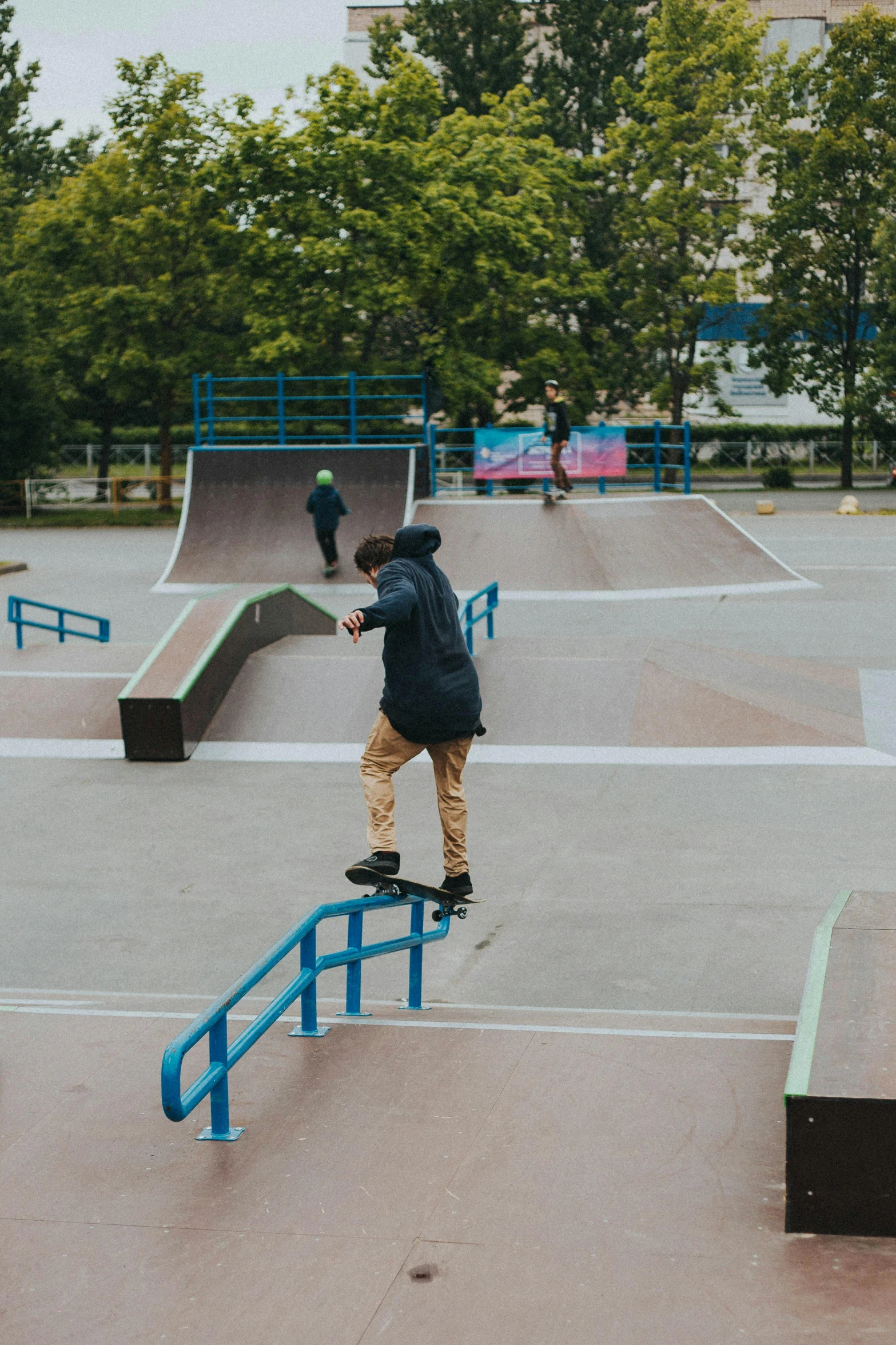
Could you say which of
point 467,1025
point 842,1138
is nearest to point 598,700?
point 467,1025

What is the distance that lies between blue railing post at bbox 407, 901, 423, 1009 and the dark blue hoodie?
2.96ft

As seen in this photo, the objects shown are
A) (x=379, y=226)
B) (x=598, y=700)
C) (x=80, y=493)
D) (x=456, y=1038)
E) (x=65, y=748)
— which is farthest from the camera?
(x=80, y=493)

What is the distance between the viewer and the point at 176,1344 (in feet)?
10.8

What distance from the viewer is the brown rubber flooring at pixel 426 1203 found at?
336 centimetres

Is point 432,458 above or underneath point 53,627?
above

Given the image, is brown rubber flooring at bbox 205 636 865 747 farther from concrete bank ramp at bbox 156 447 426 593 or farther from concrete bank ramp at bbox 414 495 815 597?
concrete bank ramp at bbox 156 447 426 593

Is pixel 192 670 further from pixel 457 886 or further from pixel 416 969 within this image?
pixel 416 969

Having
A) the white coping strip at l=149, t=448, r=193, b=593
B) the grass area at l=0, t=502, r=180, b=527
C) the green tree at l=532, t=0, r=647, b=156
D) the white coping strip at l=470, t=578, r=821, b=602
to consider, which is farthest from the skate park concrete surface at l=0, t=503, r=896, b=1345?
the green tree at l=532, t=0, r=647, b=156

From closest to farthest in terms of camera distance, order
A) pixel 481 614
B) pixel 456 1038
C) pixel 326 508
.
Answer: pixel 456 1038 < pixel 481 614 < pixel 326 508

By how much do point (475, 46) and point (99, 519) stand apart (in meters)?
22.2

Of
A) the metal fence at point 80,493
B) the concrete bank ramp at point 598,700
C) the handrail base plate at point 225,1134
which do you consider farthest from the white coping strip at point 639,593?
the metal fence at point 80,493

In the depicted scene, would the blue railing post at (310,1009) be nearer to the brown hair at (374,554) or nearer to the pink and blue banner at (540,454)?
the brown hair at (374,554)

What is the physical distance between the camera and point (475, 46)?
1832 inches

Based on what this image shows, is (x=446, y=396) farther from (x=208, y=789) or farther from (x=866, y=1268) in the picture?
(x=866, y=1268)
